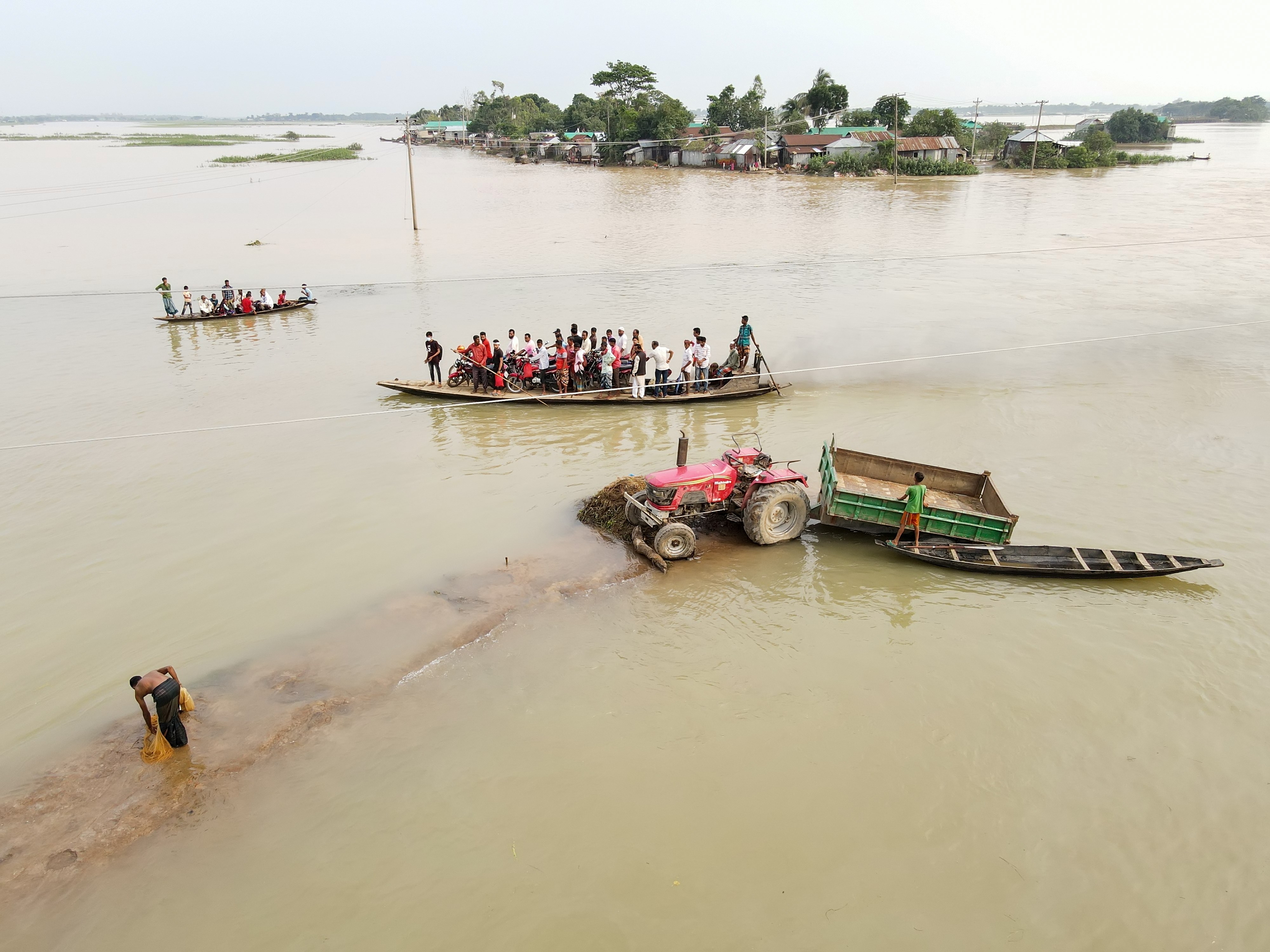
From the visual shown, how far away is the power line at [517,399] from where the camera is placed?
14203mm

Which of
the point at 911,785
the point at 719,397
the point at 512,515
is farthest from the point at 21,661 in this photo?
the point at 719,397

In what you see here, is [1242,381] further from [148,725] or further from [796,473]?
[148,725]

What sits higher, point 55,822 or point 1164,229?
point 1164,229

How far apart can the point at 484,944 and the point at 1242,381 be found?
63.1 ft

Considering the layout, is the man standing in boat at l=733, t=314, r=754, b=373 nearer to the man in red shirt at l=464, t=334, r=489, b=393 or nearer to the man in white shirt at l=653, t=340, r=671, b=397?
the man in white shirt at l=653, t=340, r=671, b=397

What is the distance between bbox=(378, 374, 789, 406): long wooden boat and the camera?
15.5m

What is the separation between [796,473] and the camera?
10.6 meters

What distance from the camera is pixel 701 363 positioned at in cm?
1590

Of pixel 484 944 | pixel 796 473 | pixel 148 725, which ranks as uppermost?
pixel 796 473

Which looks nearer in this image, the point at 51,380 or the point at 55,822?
the point at 55,822

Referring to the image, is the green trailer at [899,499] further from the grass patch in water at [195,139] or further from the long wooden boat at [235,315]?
the grass patch in water at [195,139]

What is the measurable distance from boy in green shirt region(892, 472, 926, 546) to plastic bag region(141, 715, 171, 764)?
8.34 m

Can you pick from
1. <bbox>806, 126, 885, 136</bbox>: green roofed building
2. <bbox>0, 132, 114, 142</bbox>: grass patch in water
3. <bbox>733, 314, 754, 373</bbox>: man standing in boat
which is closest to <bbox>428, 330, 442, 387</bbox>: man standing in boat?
<bbox>733, 314, 754, 373</bbox>: man standing in boat

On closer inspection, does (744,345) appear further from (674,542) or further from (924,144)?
(924,144)
